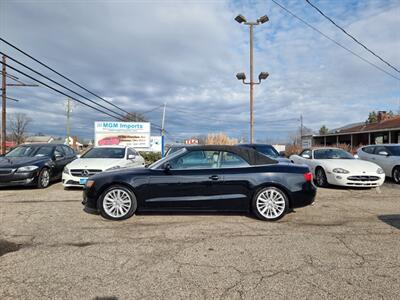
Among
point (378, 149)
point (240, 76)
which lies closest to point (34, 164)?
point (240, 76)

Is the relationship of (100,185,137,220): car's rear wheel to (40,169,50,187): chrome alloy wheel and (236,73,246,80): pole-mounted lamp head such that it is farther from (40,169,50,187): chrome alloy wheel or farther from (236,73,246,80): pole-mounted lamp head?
(236,73,246,80): pole-mounted lamp head

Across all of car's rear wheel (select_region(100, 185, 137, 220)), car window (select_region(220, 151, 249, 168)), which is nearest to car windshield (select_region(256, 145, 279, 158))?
car window (select_region(220, 151, 249, 168))

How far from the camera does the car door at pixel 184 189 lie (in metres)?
5.44

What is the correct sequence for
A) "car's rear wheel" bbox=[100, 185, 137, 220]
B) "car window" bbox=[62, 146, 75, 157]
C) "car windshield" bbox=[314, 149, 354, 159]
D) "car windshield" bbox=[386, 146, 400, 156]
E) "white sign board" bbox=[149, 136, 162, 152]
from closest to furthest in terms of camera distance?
"car's rear wheel" bbox=[100, 185, 137, 220], "car windshield" bbox=[314, 149, 354, 159], "car windshield" bbox=[386, 146, 400, 156], "car window" bbox=[62, 146, 75, 157], "white sign board" bbox=[149, 136, 162, 152]

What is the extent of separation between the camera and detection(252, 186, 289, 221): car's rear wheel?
5.48m

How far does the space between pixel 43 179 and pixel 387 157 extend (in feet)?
39.0

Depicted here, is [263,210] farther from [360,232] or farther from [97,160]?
[97,160]

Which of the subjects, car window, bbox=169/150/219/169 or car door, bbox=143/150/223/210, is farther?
car window, bbox=169/150/219/169

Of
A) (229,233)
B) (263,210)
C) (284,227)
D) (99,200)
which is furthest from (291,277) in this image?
(99,200)

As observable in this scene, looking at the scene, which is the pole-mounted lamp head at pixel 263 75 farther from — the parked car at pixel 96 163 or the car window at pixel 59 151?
the car window at pixel 59 151

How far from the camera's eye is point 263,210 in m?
5.48

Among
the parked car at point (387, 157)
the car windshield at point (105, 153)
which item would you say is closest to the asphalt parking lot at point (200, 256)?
the car windshield at point (105, 153)

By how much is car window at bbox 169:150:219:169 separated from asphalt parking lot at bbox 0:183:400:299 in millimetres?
955

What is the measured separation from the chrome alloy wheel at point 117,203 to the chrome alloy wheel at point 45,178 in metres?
5.07
